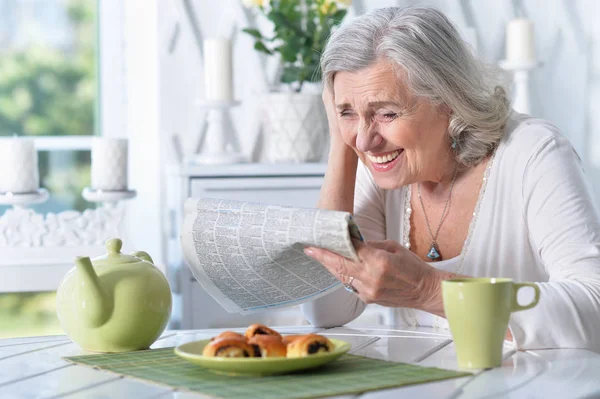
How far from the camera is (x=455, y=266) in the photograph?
1581 millimetres

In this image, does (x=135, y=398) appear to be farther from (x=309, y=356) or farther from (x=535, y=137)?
(x=535, y=137)

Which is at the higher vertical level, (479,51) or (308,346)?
(479,51)

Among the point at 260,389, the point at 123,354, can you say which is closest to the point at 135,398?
A: the point at 260,389

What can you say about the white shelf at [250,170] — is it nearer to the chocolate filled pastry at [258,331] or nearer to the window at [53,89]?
the window at [53,89]

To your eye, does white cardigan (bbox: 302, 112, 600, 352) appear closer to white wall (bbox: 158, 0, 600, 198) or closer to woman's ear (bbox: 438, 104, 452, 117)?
woman's ear (bbox: 438, 104, 452, 117)

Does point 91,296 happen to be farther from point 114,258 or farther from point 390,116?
point 390,116

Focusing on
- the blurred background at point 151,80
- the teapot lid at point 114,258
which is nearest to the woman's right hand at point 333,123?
the teapot lid at point 114,258

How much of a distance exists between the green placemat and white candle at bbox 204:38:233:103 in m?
1.38

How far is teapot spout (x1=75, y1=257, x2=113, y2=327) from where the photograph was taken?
1159mm

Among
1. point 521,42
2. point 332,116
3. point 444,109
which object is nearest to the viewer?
point 444,109

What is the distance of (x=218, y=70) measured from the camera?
2.47m

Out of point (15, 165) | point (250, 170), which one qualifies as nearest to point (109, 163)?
point (15, 165)

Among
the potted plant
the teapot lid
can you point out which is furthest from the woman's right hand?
the potted plant

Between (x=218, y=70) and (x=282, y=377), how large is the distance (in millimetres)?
1545
